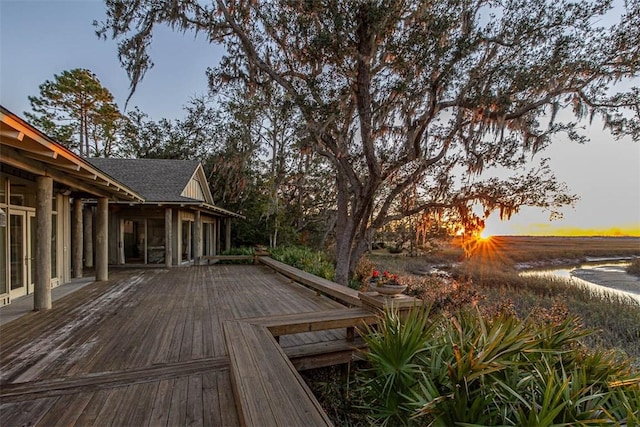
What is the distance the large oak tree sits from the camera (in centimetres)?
682

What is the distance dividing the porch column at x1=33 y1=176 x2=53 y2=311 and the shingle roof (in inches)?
214

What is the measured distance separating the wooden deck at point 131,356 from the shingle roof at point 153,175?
5.14 m

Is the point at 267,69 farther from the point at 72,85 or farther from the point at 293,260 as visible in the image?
the point at 72,85

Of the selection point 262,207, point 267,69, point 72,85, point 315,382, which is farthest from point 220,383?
point 72,85

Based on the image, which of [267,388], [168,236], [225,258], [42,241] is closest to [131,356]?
[267,388]

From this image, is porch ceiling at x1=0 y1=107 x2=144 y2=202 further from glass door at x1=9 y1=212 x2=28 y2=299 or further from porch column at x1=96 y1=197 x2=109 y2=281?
porch column at x1=96 y1=197 x2=109 y2=281

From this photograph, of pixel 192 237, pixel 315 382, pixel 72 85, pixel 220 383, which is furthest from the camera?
pixel 72 85

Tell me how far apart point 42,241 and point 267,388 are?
5206 mm

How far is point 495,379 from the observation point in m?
2.09

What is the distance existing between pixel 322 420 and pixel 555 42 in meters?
9.70

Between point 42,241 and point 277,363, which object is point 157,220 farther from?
point 277,363

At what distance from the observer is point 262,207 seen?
1609 centimetres

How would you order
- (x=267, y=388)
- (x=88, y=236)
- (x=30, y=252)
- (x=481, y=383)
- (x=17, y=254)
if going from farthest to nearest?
(x=88, y=236)
(x=30, y=252)
(x=17, y=254)
(x=481, y=383)
(x=267, y=388)

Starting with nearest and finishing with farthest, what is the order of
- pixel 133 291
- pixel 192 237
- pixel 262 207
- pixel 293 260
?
pixel 133 291 < pixel 293 260 < pixel 192 237 < pixel 262 207
